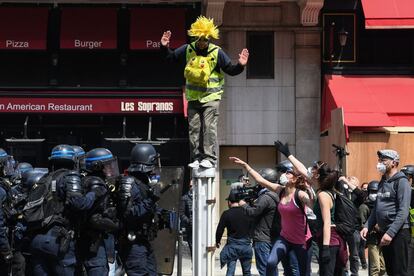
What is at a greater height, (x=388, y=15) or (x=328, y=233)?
(x=388, y=15)

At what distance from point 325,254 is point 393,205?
38.9 inches

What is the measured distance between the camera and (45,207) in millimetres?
8289

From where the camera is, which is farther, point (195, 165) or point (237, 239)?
point (237, 239)

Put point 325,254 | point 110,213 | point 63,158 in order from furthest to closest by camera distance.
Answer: point 325,254 < point 63,158 < point 110,213

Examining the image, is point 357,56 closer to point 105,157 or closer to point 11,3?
point 11,3

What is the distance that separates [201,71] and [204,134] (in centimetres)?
75

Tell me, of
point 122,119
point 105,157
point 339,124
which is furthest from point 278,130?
point 105,157

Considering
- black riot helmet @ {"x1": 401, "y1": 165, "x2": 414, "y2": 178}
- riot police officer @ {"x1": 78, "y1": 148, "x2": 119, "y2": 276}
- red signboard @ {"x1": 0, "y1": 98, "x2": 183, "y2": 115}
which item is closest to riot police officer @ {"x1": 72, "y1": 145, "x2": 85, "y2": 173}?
riot police officer @ {"x1": 78, "y1": 148, "x2": 119, "y2": 276}

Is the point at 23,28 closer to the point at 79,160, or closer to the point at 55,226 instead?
the point at 79,160

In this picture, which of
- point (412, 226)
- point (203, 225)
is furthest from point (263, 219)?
point (203, 225)

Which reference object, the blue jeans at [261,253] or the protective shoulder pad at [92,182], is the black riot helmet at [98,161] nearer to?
the protective shoulder pad at [92,182]

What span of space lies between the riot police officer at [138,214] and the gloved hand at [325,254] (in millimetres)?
2247

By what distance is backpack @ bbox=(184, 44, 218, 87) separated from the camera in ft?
30.6

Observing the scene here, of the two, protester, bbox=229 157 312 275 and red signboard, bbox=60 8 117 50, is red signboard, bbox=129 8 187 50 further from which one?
protester, bbox=229 157 312 275
